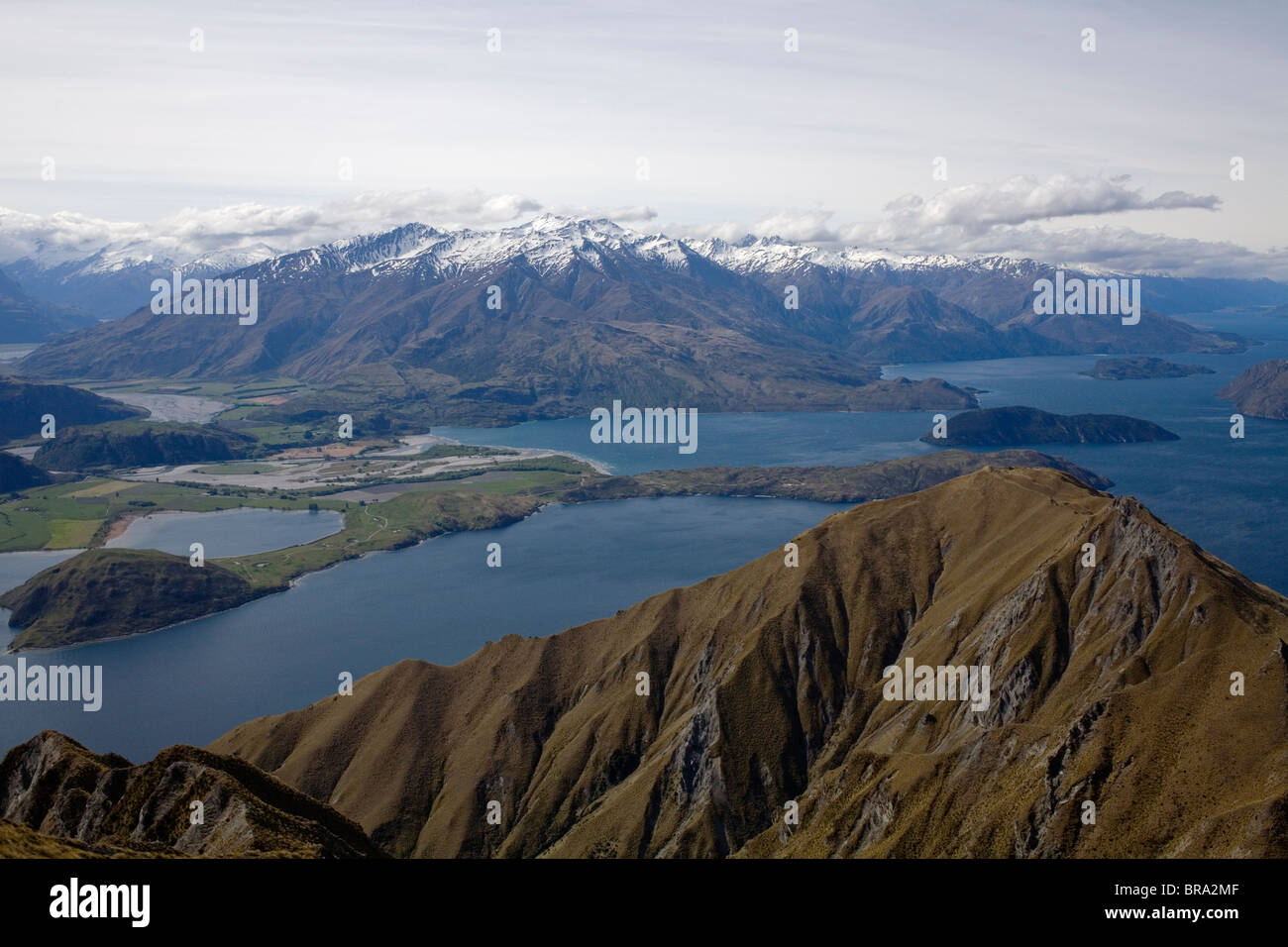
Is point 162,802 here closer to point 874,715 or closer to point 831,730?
point 831,730

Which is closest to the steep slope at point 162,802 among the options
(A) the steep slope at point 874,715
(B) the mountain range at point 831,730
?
(B) the mountain range at point 831,730

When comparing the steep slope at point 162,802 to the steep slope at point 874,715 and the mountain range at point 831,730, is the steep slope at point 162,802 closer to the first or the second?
the mountain range at point 831,730

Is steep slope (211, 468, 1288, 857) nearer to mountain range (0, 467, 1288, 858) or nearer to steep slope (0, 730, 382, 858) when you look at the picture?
mountain range (0, 467, 1288, 858)

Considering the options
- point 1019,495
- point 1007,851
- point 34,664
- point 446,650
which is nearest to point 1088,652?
point 1007,851

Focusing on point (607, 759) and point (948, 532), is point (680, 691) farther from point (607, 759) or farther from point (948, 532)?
point (948, 532)
